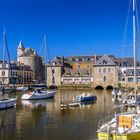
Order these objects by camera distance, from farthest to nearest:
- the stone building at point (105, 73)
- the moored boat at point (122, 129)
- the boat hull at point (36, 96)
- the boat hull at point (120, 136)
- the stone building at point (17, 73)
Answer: the stone building at point (17, 73) < the stone building at point (105, 73) < the boat hull at point (36, 96) < the moored boat at point (122, 129) < the boat hull at point (120, 136)

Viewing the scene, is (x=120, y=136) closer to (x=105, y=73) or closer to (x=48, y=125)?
(x=48, y=125)

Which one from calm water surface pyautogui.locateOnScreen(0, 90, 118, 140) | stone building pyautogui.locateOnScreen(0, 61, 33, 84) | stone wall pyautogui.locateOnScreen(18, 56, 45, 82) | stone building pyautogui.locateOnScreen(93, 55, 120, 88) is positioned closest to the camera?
calm water surface pyautogui.locateOnScreen(0, 90, 118, 140)


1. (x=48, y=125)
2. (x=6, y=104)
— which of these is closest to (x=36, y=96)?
(x=6, y=104)

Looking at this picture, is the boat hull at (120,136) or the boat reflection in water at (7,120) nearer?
the boat hull at (120,136)

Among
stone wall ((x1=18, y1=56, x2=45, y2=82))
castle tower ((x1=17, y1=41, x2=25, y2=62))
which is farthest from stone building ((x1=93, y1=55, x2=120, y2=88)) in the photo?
castle tower ((x1=17, y1=41, x2=25, y2=62))

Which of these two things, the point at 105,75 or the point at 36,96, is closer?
the point at 36,96

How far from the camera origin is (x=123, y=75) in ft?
296

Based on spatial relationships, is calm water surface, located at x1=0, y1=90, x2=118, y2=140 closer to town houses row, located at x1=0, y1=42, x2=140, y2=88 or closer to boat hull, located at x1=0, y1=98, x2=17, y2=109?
boat hull, located at x1=0, y1=98, x2=17, y2=109

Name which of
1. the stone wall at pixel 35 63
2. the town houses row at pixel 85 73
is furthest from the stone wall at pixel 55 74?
the stone wall at pixel 35 63

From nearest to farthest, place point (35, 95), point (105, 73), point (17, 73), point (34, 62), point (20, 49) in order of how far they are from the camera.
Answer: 1. point (35, 95)
2. point (105, 73)
3. point (17, 73)
4. point (34, 62)
5. point (20, 49)

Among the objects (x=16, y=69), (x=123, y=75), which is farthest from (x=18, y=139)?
(x=16, y=69)

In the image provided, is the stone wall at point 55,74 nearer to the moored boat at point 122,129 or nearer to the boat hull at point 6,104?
the boat hull at point 6,104

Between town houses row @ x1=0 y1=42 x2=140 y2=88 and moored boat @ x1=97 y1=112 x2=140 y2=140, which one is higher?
town houses row @ x1=0 y1=42 x2=140 y2=88

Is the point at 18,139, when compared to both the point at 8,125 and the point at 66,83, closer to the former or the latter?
the point at 8,125
